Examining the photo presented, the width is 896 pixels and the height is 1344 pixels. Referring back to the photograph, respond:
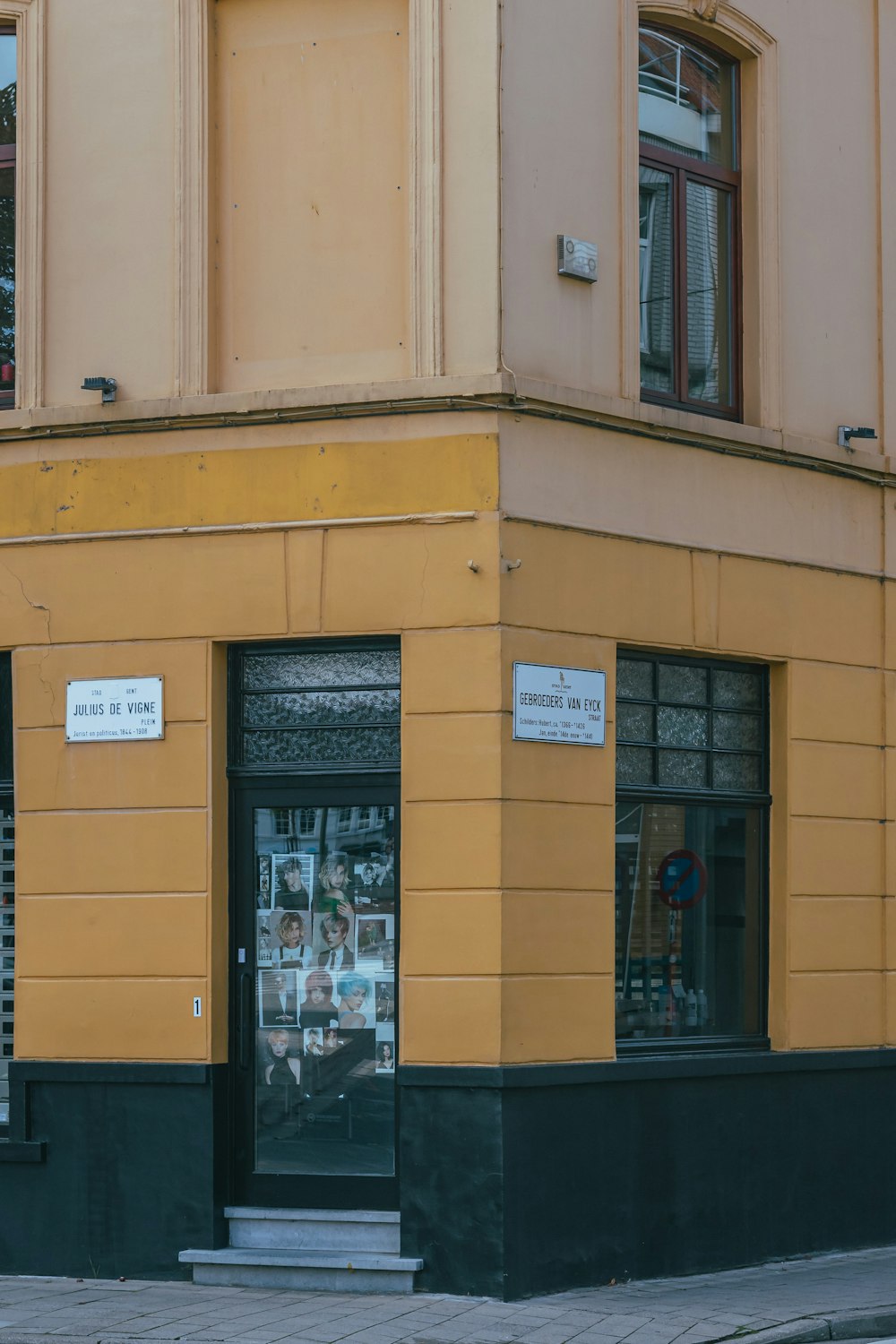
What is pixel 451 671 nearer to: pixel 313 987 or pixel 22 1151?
pixel 313 987

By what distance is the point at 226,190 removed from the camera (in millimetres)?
10508

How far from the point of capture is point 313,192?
10383mm

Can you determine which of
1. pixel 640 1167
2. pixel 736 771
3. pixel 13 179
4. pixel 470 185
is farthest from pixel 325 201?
pixel 640 1167

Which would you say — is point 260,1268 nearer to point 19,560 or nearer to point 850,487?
point 19,560

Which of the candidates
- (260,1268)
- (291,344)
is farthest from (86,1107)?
(291,344)

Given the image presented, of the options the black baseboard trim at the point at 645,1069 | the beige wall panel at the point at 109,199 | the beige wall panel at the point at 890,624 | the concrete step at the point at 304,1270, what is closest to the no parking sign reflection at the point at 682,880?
the black baseboard trim at the point at 645,1069

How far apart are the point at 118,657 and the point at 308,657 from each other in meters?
1.06

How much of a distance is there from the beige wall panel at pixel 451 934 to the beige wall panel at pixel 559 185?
Answer: 2.78 meters

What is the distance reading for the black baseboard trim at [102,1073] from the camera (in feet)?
32.6

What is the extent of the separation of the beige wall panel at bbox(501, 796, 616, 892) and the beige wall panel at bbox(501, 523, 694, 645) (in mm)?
974

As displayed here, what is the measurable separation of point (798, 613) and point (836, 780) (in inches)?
40.7

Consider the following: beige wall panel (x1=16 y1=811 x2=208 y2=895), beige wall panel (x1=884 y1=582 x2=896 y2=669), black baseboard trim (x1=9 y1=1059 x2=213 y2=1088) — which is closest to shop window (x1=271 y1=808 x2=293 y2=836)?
beige wall panel (x1=16 y1=811 x2=208 y2=895)

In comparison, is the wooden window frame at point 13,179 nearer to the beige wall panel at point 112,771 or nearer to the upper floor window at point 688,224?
the beige wall panel at point 112,771

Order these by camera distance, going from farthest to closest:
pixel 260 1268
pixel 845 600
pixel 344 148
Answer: pixel 845 600 < pixel 344 148 < pixel 260 1268
